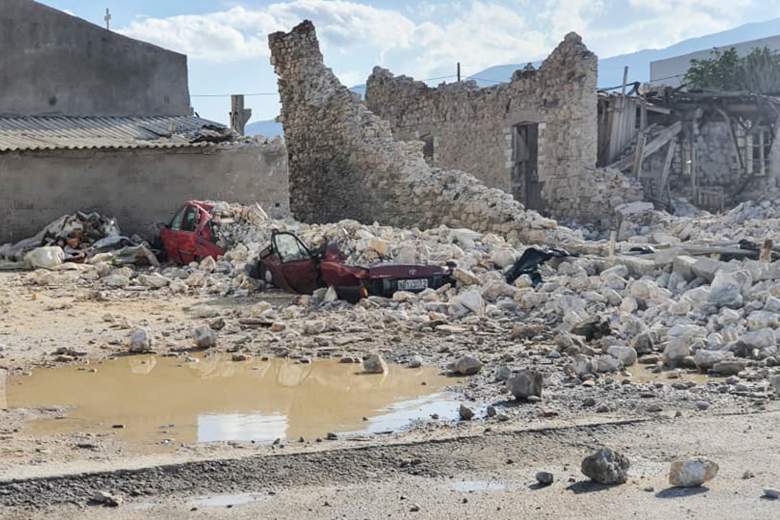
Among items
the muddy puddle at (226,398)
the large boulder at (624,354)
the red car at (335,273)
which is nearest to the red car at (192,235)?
the red car at (335,273)

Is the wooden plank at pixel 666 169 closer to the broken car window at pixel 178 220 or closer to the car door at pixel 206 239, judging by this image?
the car door at pixel 206 239

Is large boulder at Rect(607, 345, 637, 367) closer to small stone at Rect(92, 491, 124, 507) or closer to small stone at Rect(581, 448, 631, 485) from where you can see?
small stone at Rect(581, 448, 631, 485)

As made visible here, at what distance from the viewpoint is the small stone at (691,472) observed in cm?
497

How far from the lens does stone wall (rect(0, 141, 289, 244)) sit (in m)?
19.3

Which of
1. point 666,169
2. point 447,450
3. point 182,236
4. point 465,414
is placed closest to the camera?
point 447,450

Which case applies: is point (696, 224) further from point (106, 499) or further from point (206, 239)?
point (106, 499)

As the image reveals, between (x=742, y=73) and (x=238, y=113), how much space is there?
1845 centimetres

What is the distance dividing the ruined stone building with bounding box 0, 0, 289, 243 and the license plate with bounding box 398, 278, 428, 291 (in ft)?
31.1

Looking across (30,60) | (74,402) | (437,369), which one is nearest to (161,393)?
(74,402)

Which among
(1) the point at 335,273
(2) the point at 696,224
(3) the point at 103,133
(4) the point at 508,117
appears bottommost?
(1) the point at 335,273

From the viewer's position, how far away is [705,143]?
90.8ft

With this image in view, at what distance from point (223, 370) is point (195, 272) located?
7.25 metres

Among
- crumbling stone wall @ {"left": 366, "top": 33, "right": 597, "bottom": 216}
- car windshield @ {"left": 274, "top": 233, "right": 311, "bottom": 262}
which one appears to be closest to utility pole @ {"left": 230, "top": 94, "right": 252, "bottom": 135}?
crumbling stone wall @ {"left": 366, "top": 33, "right": 597, "bottom": 216}

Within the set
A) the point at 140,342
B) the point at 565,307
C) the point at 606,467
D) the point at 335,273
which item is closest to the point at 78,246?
the point at 335,273
